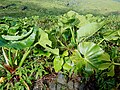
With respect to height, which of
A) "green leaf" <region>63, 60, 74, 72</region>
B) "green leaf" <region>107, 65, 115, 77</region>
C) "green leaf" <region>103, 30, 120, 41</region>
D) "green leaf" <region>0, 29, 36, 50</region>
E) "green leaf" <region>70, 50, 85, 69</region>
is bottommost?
"green leaf" <region>107, 65, 115, 77</region>

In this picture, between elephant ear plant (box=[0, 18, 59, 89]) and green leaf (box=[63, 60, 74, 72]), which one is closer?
elephant ear plant (box=[0, 18, 59, 89])

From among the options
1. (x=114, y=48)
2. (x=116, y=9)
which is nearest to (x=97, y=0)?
(x=116, y=9)

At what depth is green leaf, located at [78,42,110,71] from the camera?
2.35 meters

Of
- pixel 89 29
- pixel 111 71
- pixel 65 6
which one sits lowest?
pixel 65 6

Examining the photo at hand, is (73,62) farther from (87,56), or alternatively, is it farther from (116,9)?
(116,9)

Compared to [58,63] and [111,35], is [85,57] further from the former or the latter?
[111,35]

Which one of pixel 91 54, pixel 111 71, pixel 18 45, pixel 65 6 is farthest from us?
pixel 65 6

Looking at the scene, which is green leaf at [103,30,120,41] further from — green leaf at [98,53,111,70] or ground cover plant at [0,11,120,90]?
green leaf at [98,53,111,70]

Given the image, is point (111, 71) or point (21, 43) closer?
point (21, 43)

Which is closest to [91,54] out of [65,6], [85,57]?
[85,57]

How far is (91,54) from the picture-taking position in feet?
7.73

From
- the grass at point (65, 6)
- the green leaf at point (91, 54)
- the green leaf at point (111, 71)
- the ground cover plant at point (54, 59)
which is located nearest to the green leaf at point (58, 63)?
the ground cover plant at point (54, 59)

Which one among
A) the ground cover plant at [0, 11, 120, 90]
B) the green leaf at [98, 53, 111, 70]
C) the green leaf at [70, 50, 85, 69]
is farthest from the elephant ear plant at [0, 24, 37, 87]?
the green leaf at [98, 53, 111, 70]

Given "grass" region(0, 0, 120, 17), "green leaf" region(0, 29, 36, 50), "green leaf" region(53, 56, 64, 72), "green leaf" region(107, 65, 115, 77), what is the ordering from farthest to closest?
1. "grass" region(0, 0, 120, 17)
2. "green leaf" region(107, 65, 115, 77)
3. "green leaf" region(53, 56, 64, 72)
4. "green leaf" region(0, 29, 36, 50)
